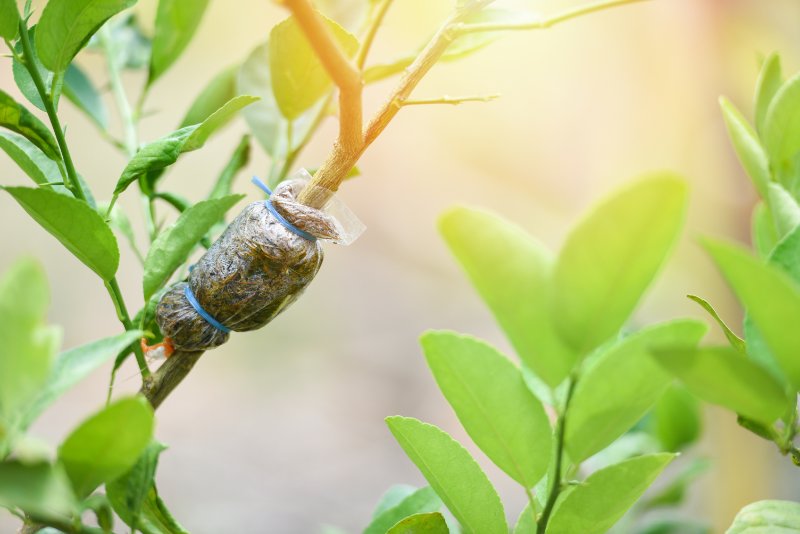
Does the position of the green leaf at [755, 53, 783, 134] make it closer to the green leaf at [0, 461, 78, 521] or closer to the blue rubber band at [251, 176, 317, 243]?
the blue rubber band at [251, 176, 317, 243]

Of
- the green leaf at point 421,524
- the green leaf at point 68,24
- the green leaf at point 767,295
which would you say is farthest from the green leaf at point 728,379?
the green leaf at point 68,24

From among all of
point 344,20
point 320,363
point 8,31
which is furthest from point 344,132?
point 320,363

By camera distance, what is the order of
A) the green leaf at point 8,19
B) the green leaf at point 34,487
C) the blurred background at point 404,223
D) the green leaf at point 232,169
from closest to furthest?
the green leaf at point 34,487
the green leaf at point 8,19
the green leaf at point 232,169
the blurred background at point 404,223

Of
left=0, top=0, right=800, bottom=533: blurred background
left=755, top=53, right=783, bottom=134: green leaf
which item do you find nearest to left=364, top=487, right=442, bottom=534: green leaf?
left=755, top=53, right=783, bottom=134: green leaf

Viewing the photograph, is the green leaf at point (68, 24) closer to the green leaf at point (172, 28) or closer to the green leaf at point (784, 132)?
the green leaf at point (172, 28)

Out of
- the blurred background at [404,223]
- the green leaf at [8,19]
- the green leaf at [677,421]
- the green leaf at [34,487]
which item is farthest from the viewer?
the blurred background at [404,223]

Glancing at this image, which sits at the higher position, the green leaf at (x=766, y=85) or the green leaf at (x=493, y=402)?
the green leaf at (x=766, y=85)

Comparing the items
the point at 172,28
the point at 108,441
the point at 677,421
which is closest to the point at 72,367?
the point at 108,441

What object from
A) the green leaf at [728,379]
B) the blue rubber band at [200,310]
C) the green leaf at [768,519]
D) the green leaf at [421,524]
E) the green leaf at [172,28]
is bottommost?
the green leaf at [768,519]
